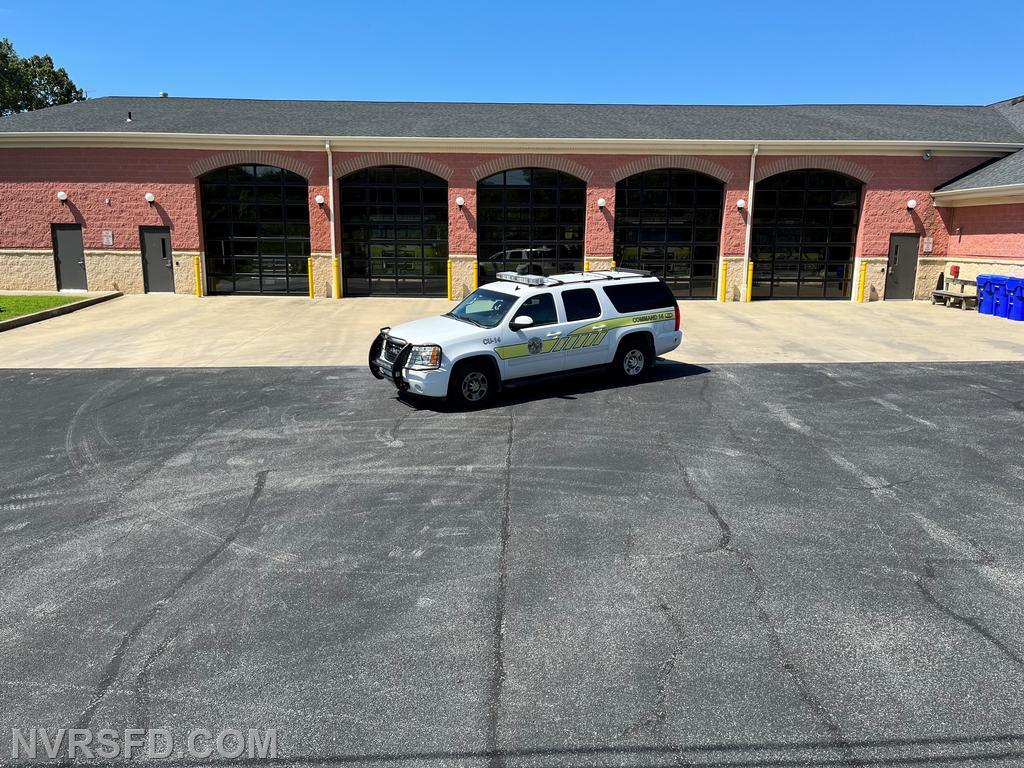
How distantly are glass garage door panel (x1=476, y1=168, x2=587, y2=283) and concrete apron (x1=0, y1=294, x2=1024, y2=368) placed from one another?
287 centimetres

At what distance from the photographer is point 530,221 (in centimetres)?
2502

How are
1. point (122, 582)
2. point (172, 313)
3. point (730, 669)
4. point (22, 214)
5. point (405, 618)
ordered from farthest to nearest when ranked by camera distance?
point (22, 214)
point (172, 313)
point (122, 582)
point (405, 618)
point (730, 669)

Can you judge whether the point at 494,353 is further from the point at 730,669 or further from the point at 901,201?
the point at 901,201

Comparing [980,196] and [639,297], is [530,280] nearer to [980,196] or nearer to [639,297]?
[639,297]

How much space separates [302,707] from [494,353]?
696 cm

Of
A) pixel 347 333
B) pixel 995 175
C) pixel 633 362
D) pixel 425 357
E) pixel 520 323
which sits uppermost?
pixel 995 175

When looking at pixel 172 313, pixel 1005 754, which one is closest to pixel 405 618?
pixel 1005 754

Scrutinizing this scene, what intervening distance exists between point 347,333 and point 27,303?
10.7m

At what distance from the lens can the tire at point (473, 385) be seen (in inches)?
412

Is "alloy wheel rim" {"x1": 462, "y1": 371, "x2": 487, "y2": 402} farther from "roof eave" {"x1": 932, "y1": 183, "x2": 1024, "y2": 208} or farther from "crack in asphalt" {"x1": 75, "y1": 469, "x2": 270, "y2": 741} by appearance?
"roof eave" {"x1": 932, "y1": 183, "x2": 1024, "y2": 208}

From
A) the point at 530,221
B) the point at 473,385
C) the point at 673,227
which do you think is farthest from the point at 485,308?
the point at 673,227

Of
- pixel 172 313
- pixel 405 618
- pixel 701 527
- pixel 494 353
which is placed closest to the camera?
pixel 405 618

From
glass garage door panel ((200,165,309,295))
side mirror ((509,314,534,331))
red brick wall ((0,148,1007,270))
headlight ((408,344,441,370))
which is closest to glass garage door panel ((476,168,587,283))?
red brick wall ((0,148,1007,270))

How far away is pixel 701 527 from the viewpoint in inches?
257
